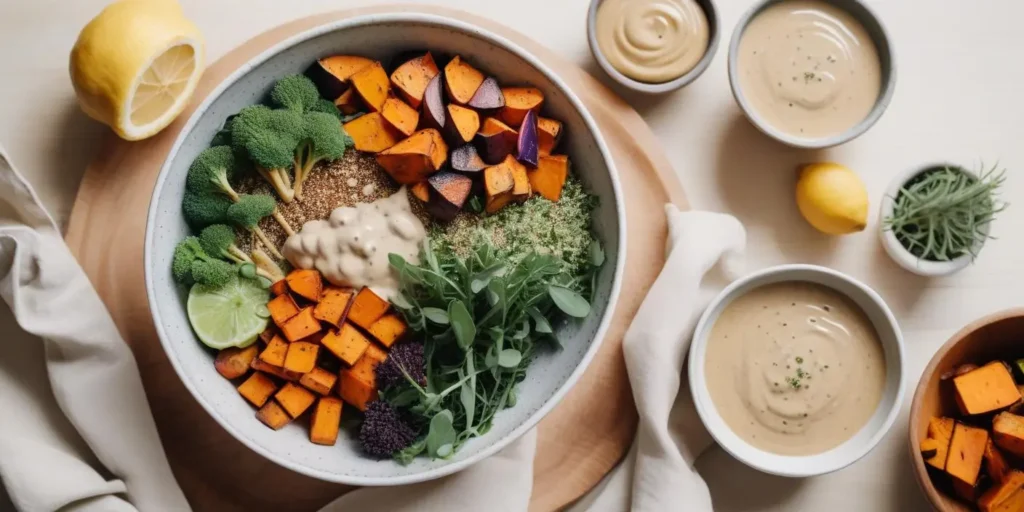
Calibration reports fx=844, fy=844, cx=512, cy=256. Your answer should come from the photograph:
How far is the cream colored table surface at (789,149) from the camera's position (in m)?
1.72

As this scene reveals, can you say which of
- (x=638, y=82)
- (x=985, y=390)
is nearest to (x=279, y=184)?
(x=638, y=82)

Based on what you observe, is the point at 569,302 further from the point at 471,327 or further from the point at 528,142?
the point at 528,142

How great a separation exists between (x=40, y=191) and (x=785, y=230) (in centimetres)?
153

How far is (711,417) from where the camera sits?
163 centimetres

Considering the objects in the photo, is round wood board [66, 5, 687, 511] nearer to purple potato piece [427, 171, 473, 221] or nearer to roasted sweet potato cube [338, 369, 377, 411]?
roasted sweet potato cube [338, 369, 377, 411]

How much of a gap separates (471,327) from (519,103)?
0.44m

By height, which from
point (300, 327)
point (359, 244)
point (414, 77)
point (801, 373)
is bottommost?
point (801, 373)

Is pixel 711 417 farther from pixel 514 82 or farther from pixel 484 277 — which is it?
pixel 514 82

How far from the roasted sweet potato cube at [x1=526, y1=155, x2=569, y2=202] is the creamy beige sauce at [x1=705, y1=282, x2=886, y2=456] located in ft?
1.34

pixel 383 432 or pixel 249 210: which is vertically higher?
pixel 249 210

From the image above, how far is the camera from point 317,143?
1545mm

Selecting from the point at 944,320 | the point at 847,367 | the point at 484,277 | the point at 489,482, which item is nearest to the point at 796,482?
the point at 847,367

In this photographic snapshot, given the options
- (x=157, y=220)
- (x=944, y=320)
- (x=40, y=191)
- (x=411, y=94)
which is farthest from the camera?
(x=944, y=320)

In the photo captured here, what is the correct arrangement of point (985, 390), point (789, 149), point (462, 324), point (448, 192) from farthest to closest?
point (789, 149) → point (985, 390) → point (448, 192) → point (462, 324)
